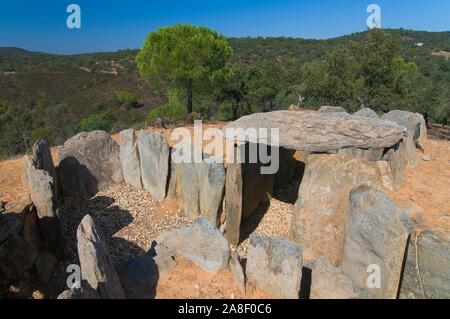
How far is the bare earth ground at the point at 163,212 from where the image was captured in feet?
25.5

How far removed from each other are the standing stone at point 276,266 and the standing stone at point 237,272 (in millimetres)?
184

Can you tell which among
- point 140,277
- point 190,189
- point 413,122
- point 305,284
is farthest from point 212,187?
point 413,122

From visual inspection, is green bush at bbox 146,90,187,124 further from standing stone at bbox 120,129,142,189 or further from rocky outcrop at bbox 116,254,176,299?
rocky outcrop at bbox 116,254,176,299

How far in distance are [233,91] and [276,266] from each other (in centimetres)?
1901

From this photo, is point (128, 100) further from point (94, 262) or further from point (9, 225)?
point (94, 262)

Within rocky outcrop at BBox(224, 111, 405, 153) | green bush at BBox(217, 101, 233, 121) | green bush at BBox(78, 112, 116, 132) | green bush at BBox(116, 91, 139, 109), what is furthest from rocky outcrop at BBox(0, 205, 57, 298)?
green bush at BBox(116, 91, 139, 109)

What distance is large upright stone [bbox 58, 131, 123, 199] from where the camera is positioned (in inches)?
382

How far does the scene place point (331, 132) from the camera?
27.7 ft

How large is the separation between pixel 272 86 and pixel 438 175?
15581mm

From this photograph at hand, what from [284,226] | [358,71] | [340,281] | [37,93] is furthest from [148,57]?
[37,93]

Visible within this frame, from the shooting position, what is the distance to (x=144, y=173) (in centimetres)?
1001

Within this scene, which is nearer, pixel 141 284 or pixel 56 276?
pixel 141 284

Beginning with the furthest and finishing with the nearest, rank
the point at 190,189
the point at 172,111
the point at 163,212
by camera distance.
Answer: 1. the point at 172,111
2. the point at 163,212
3. the point at 190,189
